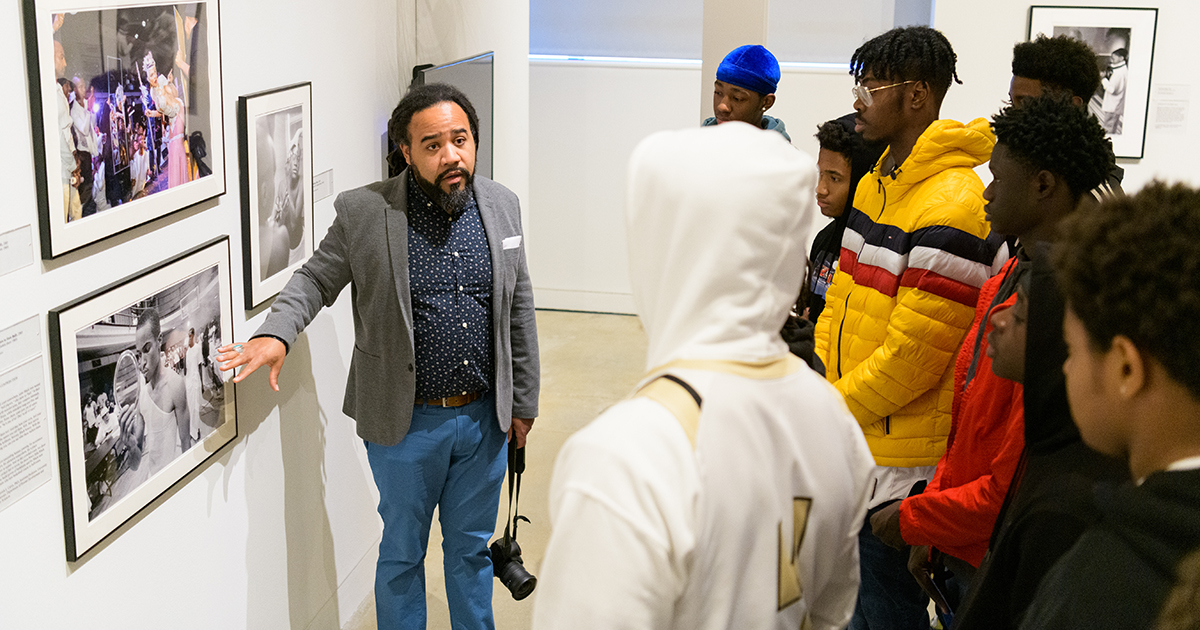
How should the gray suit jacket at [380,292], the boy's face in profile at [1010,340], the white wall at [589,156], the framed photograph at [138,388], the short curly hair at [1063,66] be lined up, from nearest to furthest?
the boy's face in profile at [1010,340]
the framed photograph at [138,388]
the gray suit jacket at [380,292]
the short curly hair at [1063,66]
the white wall at [589,156]

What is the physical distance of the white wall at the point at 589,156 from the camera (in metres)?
7.65

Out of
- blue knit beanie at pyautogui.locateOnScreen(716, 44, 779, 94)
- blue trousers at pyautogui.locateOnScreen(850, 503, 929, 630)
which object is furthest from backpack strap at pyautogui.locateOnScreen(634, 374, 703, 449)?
blue knit beanie at pyautogui.locateOnScreen(716, 44, 779, 94)

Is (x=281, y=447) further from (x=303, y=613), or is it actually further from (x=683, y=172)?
(x=683, y=172)

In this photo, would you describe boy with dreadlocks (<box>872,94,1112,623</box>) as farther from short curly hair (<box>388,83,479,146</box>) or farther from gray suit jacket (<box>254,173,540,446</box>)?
short curly hair (<box>388,83,479,146</box>)

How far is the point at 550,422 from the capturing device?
229 inches

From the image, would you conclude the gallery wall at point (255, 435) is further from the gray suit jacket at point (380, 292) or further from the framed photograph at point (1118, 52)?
the framed photograph at point (1118, 52)

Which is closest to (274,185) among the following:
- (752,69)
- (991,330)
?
(752,69)

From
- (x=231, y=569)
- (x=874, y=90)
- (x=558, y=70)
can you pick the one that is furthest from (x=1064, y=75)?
(x=558, y=70)

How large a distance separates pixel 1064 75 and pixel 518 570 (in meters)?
2.46

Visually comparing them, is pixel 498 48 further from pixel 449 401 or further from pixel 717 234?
pixel 717 234

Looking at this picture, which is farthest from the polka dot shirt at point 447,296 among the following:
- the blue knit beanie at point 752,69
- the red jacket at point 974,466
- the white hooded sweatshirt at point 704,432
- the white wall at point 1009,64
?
the white wall at point 1009,64

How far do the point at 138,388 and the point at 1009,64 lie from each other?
17.7 feet

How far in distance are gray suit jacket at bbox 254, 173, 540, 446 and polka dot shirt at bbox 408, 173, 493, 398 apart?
0.12 ft

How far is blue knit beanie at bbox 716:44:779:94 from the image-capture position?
3.60 m
